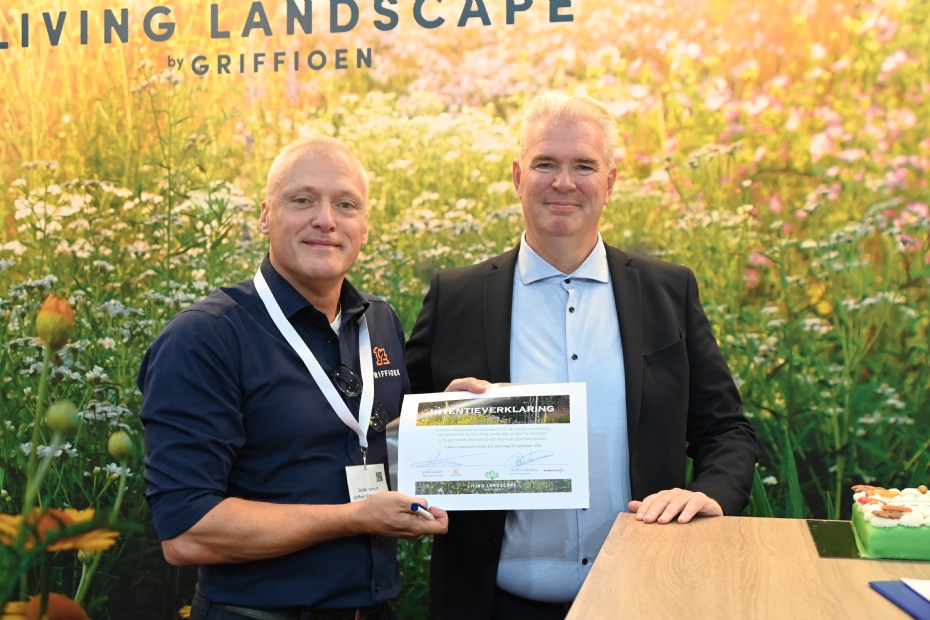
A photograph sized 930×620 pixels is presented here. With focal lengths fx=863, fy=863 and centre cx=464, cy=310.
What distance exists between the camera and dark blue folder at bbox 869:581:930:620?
121cm

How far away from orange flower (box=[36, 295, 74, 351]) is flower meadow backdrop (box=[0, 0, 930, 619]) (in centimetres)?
134

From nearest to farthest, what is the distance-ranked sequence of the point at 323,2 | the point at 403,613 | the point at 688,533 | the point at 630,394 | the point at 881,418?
the point at 688,533 < the point at 630,394 < the point at 881,418 < the point at 403,613 < the point at 323,2

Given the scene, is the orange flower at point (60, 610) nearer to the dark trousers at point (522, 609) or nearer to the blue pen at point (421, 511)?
the blue pen at point (421, 511)

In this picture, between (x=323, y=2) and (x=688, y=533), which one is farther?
(x=323, y=2)

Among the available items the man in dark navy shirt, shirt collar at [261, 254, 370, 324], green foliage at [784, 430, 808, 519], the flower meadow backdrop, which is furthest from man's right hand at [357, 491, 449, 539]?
green foliage at [784, 430, 808, 519]

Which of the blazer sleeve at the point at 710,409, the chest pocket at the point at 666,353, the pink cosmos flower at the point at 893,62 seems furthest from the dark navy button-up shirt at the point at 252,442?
the pink cosmos flower at the point at 893,62

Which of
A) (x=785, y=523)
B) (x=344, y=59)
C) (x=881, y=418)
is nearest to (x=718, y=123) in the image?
(x=881, y=418)

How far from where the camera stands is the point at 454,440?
1786 mm

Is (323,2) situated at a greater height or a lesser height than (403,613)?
greater

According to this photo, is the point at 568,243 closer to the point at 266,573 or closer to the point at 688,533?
the point at 688,533

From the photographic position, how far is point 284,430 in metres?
1.76

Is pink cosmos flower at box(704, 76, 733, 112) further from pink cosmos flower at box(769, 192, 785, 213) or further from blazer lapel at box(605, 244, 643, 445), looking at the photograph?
blazer lapel at box(605, 244, 643, 445)

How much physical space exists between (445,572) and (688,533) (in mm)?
623

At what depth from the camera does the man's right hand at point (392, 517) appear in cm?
167
